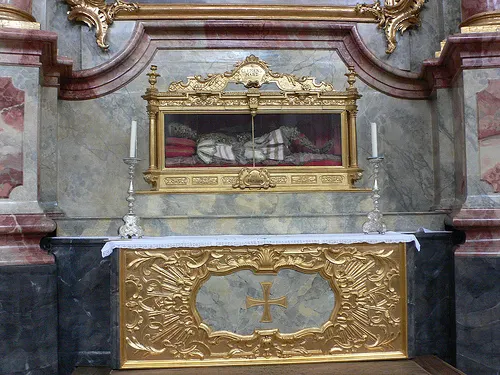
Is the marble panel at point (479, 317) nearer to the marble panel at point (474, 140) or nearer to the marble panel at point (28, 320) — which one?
the marble panel at point (474, 140)

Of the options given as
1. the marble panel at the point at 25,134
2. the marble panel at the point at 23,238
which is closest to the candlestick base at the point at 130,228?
the marble panel at the point at 23,238

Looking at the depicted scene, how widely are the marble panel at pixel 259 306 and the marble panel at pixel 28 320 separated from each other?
3.66 ft


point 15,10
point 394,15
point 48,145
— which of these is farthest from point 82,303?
point 394,15

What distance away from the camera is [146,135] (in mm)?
5801

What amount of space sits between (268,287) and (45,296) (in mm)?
1630

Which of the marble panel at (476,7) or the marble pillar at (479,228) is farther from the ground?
the marble panel at (476,7)

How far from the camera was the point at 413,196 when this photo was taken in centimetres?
586

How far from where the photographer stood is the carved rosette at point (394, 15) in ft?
19.6

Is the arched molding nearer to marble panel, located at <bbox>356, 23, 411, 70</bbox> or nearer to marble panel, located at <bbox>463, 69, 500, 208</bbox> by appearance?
marble panel, located at <bbox>356, 23, 411, 70</bbox>

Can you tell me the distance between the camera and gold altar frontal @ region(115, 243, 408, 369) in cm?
441

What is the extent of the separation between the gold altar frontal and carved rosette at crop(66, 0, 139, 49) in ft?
8.04

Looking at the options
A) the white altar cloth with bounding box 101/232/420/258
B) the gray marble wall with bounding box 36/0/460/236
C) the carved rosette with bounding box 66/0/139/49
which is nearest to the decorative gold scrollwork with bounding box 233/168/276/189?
the white altar cloth with bounding box 101/232/420/258

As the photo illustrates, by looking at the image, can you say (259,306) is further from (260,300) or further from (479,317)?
(479,317)

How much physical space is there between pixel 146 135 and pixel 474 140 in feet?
9.50
